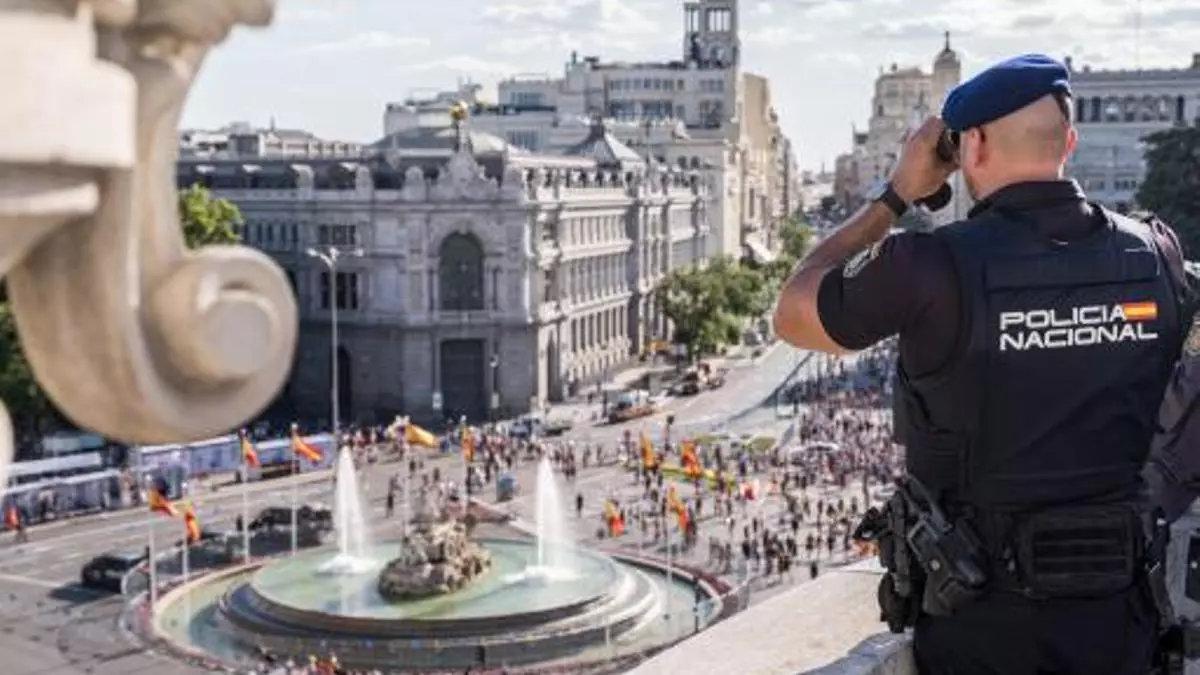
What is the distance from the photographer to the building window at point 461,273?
7031cm

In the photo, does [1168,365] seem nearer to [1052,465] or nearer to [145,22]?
[1052,465]

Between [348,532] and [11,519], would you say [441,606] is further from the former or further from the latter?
[11,519]

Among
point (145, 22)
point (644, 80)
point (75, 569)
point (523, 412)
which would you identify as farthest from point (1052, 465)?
point (644, 80)

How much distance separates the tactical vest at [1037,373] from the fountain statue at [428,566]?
1227 inches

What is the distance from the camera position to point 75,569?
39719mm

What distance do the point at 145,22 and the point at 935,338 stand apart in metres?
2.56

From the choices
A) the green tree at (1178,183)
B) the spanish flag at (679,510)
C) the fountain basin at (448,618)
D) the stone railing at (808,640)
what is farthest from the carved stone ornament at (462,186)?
the stone railing at (808,640)

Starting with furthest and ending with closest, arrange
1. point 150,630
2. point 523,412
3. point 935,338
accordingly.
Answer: point 523,412 < point 150,630 < point 935,338

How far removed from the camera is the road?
31.9 m

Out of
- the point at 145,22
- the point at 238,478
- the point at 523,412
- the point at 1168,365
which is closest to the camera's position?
the point at 145,22

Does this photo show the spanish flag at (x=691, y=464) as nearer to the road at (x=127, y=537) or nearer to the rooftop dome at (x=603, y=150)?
the road at (x=127, y=537)

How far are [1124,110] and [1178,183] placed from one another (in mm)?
42175

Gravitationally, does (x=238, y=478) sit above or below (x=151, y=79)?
below

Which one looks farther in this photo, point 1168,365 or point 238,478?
point 238,478
